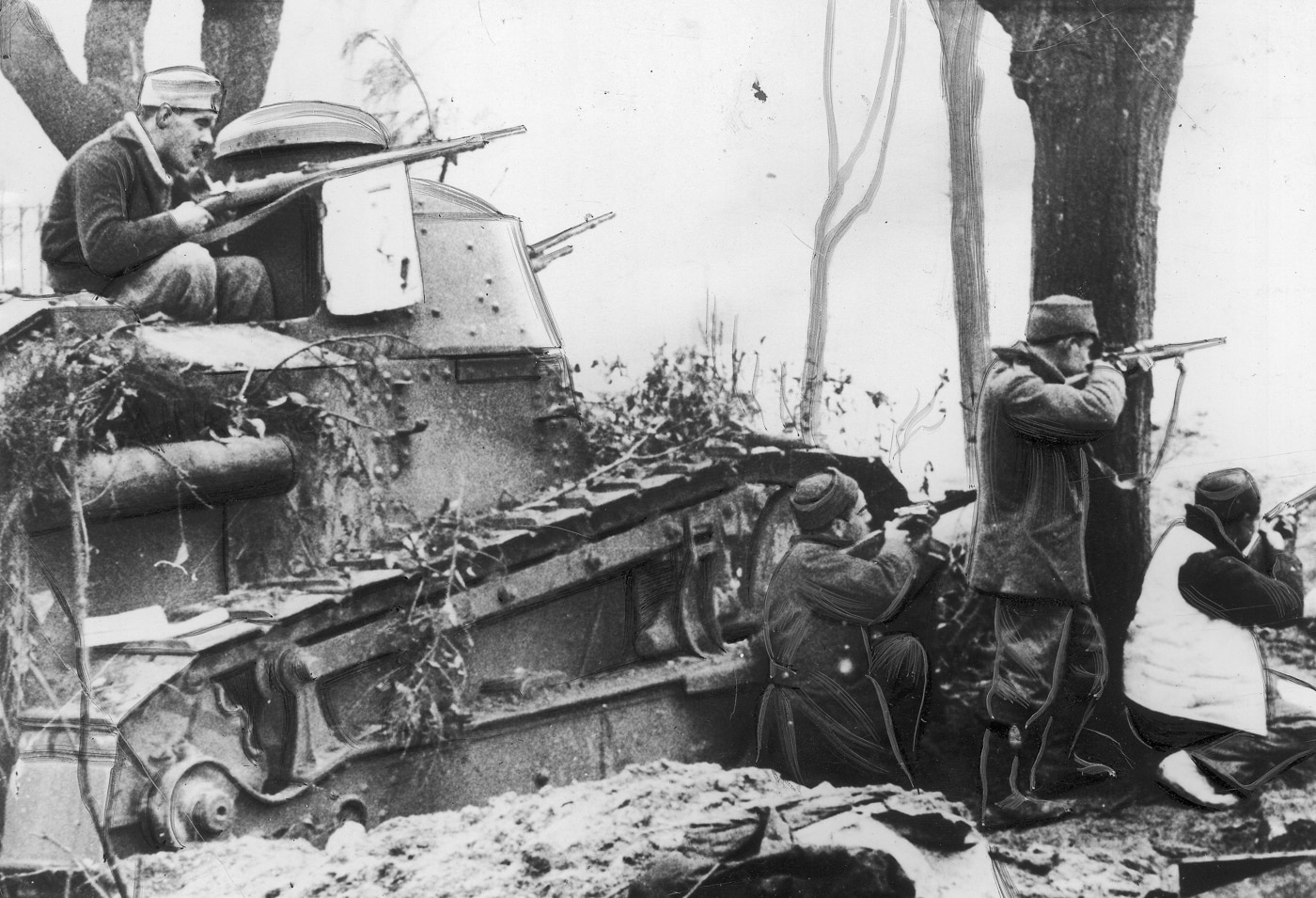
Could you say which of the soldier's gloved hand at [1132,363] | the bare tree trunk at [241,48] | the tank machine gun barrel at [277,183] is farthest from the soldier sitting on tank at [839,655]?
the bare tree trunk at [241,48]

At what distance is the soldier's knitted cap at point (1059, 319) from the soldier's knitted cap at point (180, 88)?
3.36 metres

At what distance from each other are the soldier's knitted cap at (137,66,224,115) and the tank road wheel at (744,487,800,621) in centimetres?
272

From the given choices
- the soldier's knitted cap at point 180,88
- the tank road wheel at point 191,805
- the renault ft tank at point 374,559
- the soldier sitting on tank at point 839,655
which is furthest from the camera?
the soldier sitting on tank at point 839,655

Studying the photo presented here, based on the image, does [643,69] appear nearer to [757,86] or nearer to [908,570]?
[757,86]

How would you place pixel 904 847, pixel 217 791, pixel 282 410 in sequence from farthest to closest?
pixel 904 847 < pixel 282 410 < pixel 217 791

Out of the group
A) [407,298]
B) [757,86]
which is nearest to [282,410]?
[407,298]

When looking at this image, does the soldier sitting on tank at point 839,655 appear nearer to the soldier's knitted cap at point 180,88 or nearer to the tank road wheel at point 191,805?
the tank road wheel at point 191,805

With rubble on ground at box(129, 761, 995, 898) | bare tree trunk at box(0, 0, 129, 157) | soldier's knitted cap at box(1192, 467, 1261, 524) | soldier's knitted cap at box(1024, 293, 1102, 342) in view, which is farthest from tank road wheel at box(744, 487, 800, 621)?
bare tree trunk at box(0, 0, 129, 157)

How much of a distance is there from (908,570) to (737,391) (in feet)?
3.29

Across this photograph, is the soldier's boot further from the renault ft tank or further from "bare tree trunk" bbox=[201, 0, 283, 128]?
"bare tree trunk" bbox=[201, 0, 283, 128]

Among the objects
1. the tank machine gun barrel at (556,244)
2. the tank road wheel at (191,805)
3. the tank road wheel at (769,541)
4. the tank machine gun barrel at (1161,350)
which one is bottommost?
the tank road wheel at (191,805)

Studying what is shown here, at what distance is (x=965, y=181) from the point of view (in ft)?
15.6

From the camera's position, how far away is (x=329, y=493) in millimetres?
4273

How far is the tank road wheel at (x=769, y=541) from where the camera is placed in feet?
15.4
